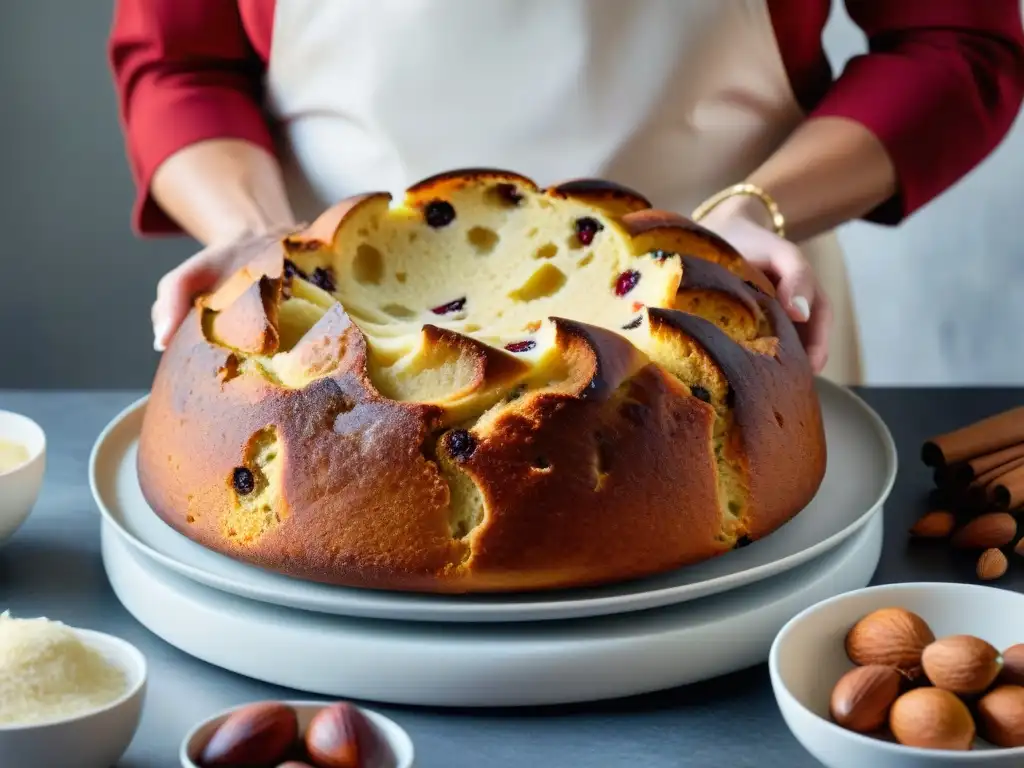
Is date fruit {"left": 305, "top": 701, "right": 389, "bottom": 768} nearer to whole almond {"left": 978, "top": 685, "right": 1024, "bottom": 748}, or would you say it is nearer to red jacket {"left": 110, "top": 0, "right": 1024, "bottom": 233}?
whole almond {"left": 978, "top": 685, "right": 1024, "bottom": 748}

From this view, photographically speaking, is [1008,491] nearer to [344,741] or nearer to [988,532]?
[988,532]

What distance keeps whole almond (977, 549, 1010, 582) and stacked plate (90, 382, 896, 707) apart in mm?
118

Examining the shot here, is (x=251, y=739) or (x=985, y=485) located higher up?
(x=251, y=739)

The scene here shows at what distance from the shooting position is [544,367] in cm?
95

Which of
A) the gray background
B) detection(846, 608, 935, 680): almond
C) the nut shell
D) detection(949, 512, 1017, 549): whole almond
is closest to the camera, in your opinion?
the nut shell

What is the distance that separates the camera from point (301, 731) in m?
0.74

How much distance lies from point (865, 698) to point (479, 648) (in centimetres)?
24

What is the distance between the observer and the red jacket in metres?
1.56

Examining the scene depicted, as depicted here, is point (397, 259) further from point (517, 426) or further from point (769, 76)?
point (769, 76)

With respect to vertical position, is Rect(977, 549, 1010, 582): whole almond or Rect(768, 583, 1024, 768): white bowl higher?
Rect(768, 583, 1024, 768): white bowl

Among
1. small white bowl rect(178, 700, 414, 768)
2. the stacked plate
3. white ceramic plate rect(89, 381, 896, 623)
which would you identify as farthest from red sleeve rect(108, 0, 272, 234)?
small white bowl rect(178, 700, 414, 768)

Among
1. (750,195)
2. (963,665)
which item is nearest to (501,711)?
(963,665)

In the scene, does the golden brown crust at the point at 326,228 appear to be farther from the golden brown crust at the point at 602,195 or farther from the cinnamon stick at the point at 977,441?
the cinnamon stick at the point at 977,441

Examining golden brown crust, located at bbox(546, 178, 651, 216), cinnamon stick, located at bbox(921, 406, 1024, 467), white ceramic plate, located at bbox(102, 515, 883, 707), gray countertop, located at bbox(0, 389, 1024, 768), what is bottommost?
cinnamon stick, located at bbox(921, 406, 1024, 467)
